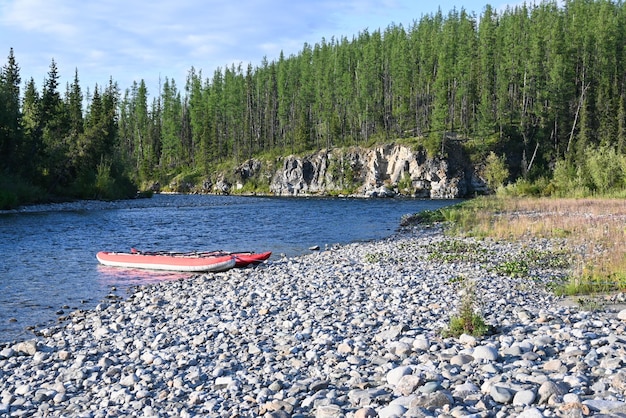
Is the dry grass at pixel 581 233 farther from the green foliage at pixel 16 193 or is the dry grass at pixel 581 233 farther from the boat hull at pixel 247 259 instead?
the green foliage at pixel 16 193

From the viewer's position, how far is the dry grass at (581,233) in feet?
45.6

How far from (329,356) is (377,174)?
9672 cm

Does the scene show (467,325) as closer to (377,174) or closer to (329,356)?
(329,356)

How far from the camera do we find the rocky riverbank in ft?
22.4

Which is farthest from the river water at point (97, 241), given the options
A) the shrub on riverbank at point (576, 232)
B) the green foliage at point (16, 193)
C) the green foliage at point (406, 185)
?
the green foliage at point (406, 185)

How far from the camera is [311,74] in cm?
14262

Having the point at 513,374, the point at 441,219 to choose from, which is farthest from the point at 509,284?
the point at 441,219

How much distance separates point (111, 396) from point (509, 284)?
11308mm

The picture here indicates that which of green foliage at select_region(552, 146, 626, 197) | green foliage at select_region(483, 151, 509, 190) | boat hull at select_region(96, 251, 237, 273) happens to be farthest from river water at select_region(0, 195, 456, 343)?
green foliage at select_region(483, 151, 509, 190)

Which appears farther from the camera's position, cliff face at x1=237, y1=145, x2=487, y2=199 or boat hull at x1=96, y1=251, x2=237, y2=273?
cliff face at x1=237, y1=145, x2=487, y2=199

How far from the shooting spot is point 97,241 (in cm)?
3328

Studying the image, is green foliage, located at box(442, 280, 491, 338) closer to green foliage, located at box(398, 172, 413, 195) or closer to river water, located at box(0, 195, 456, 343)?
river water, located at box(0, 195, 456, 343)

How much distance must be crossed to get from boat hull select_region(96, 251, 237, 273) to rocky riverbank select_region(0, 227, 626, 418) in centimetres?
475

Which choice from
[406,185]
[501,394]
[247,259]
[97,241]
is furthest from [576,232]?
[406,185]
